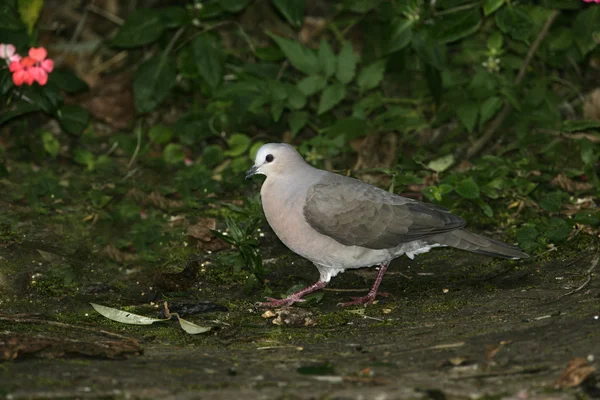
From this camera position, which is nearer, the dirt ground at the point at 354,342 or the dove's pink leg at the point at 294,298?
the dirt ground at the point at 354,342

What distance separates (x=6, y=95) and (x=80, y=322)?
2.87 metres

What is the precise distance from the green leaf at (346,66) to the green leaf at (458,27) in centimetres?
64

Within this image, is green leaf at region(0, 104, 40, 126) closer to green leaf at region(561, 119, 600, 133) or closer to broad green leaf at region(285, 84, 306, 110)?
broad green leaf at region(285, 84, 306, 110)

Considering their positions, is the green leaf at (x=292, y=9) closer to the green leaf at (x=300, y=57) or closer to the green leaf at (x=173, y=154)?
the green leaf at (x=300, y=57)

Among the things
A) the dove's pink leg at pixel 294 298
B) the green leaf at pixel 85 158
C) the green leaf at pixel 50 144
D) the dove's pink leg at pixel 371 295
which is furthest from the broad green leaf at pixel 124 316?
the green leaf at pixel 50 144

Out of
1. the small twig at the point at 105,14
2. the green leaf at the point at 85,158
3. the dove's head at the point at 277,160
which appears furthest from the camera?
the small twig at the point at 105,14

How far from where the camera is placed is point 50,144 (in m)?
7.01

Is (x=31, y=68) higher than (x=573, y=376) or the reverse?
higher

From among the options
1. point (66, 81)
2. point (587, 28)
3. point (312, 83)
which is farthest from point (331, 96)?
point (66, 81)

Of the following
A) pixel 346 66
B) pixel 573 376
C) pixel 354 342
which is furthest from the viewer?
pixel 346 66

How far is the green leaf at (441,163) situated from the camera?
20.2 feet

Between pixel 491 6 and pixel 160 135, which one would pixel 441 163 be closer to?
pixel 491 6

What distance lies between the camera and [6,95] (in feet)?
21.8

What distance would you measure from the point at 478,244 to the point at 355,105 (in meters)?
2.29
